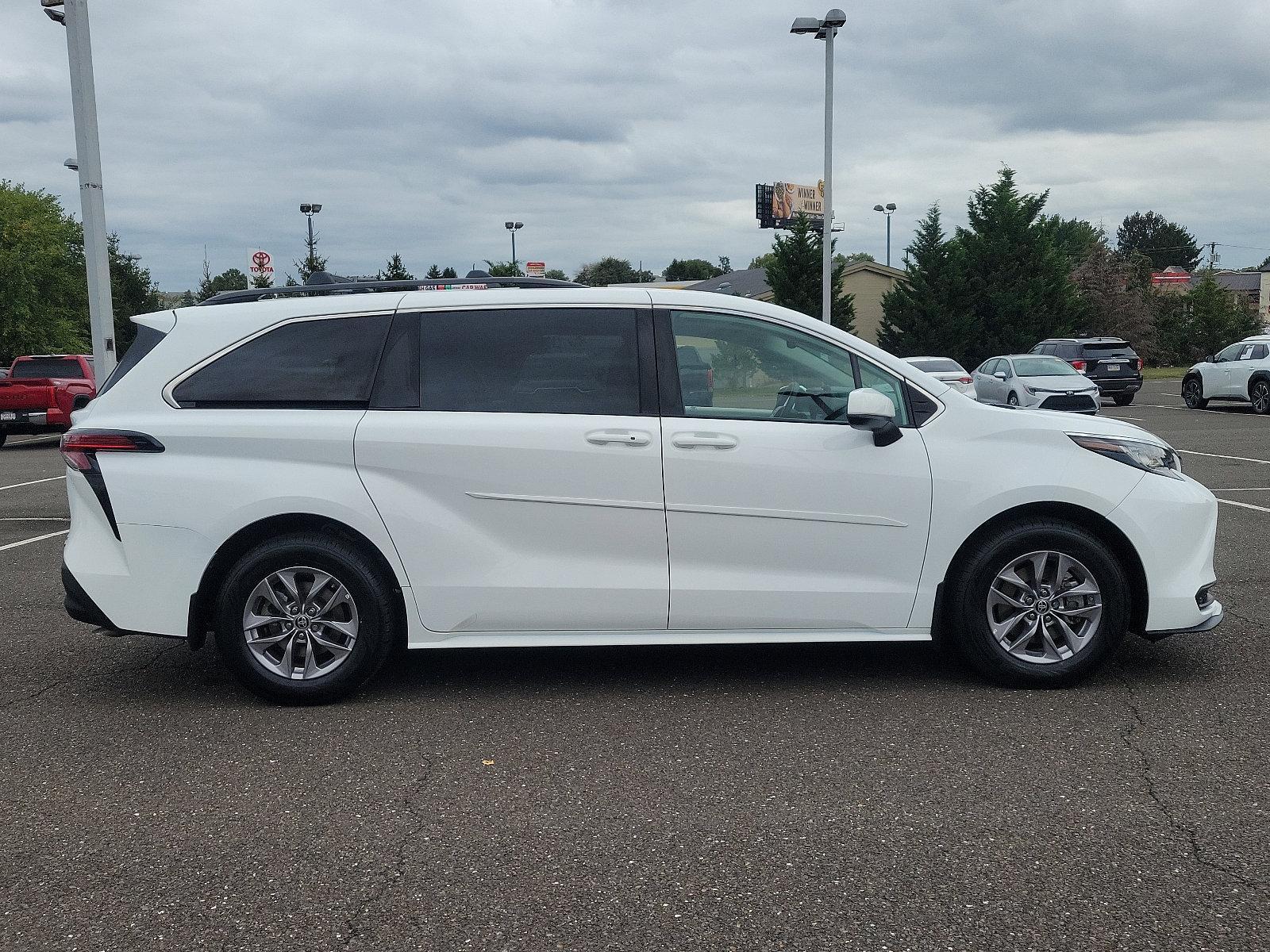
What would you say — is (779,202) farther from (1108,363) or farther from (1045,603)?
(1045,603)

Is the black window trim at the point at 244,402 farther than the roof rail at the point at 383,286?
No

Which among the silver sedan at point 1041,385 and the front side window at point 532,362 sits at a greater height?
the front side window at point 532,362

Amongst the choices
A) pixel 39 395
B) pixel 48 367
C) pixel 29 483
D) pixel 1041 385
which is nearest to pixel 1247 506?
pixel 1041 385

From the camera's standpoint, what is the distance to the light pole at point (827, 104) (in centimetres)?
2267

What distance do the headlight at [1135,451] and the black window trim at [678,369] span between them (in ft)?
2.18

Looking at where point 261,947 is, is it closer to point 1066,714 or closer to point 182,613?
point 182,613

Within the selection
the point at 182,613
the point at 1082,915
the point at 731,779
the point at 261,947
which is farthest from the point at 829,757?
the point at 182,613

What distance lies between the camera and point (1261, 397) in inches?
945

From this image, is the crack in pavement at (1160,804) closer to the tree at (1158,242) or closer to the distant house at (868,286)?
the distant house at (868,286)

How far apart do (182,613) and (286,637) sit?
17.8 inches

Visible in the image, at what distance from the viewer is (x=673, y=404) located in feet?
16.5

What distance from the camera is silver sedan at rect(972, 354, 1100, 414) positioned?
74.5 ft

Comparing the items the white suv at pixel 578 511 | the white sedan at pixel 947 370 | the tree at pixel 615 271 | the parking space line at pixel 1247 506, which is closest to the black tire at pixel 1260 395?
the white sedan at pixel 947 370

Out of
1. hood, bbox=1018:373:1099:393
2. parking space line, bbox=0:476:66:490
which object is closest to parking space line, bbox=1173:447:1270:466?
hood, bbox=1018:373:1099:393
